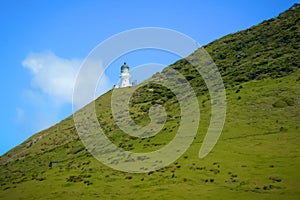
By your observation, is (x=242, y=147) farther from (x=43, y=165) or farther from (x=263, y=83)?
(x=43, y=165)

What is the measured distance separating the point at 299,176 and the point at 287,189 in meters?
3.68

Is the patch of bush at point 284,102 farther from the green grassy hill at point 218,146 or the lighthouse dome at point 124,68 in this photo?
the lighthouse dome at point 124,68

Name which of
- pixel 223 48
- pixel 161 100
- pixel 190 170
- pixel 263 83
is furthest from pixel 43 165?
pixel 223 48

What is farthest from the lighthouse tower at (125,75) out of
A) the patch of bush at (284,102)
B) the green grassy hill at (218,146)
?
the patch of bush at (284,102)

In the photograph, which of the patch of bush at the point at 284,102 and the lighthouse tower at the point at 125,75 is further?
the lighthouse tower at the point at 125,75

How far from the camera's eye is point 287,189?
4872cm

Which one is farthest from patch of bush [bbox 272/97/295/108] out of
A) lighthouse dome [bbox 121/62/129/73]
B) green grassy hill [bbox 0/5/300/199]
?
lighthouse dome [bbox 121/62/129/73]

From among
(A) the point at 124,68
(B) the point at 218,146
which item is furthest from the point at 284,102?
(A) the point at 124,68

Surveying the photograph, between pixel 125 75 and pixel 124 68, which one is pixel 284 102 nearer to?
pixel 125 75

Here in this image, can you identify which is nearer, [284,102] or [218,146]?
[218,146]

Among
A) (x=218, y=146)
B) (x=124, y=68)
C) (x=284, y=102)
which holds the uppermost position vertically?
(x=124, y=68)

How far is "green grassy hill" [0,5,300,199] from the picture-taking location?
181ft

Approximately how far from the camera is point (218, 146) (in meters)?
69.4

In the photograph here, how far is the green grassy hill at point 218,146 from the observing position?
181 feet
